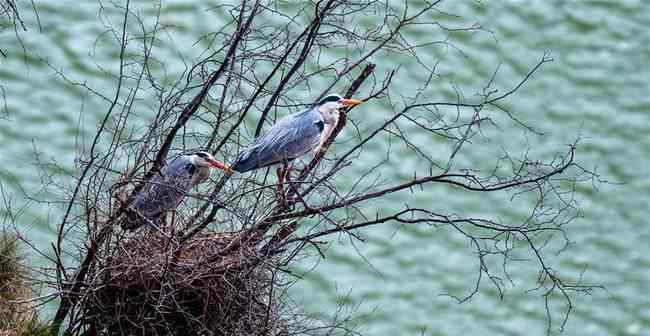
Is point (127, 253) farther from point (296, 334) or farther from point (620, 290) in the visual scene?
point (620, 290)

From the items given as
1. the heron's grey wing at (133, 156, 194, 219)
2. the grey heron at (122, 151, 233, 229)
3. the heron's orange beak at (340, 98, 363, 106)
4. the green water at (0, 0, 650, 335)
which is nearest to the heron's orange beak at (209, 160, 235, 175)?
the grey heron at (122, 151, 233, 229)

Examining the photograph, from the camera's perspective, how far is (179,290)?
283 inches

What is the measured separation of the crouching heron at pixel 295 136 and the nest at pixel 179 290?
0.57m

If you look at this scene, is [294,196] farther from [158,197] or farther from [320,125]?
[320,125]

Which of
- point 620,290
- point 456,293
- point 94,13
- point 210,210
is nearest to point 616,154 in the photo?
point 620,290

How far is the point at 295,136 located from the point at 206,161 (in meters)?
0.48

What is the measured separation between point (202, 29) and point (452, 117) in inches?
84.6

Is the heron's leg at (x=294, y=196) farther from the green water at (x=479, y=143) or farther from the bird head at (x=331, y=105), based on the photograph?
the green water at (x=479, y=143)

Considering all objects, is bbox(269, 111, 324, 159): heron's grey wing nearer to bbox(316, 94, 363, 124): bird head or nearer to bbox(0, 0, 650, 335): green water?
bbox(316, 94, 363, 124): bird head

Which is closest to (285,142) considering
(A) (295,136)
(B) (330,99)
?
(A) (295,136)

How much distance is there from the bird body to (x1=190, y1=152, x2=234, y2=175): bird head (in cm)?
8

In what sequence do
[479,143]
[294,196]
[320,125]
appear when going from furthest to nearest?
[479,143]
[320,125]
[294,196]

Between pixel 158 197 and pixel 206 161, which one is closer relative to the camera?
pixel 158 197

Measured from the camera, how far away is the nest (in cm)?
712
